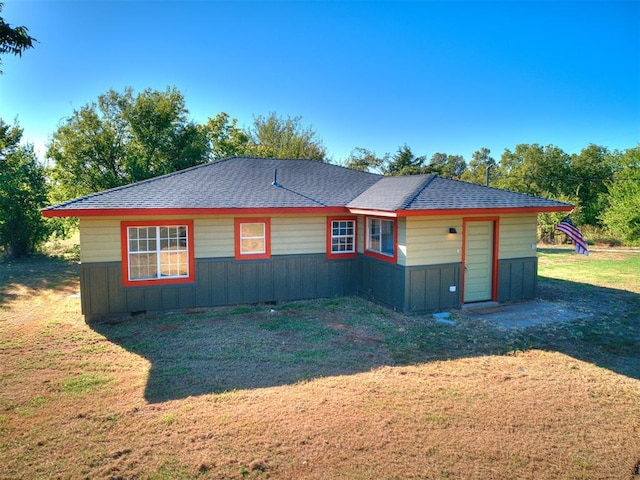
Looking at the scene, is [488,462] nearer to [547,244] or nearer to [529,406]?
[529,406]

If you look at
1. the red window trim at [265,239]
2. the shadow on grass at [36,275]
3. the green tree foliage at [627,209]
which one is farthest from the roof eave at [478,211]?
the green tree foliage at [627,209]

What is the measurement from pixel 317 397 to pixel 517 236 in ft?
23.7

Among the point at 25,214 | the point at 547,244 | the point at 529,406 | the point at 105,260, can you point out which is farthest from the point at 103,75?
the point at 547,244

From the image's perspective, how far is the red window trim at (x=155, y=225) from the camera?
8844 mm

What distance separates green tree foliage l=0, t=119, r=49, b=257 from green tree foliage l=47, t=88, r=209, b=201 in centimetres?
141

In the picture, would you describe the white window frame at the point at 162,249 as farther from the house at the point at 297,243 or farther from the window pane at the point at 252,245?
the window pane at the point at 252,245

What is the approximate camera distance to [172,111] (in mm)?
21922

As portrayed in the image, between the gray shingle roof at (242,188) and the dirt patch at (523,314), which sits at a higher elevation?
the gray shingle roof at (242,188)

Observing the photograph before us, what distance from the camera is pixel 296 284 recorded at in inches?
406

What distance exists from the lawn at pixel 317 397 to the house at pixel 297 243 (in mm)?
788

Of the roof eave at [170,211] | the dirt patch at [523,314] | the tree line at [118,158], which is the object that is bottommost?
the dirt patch at [523,314]

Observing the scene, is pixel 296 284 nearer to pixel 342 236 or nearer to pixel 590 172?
pixel 342 236

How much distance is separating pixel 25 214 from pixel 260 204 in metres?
13.4

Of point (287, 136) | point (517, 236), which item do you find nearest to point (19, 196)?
point (517, 236)
